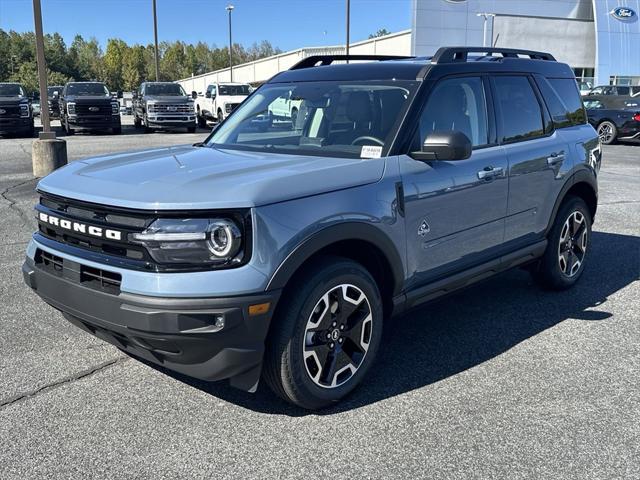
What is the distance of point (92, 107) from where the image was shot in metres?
23.2

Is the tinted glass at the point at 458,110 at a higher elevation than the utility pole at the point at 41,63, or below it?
below

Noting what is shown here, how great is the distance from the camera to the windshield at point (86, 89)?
23844 millimetres

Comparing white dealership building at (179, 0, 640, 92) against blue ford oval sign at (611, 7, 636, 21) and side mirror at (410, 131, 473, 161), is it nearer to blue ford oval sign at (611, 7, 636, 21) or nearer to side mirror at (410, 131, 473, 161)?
blue ford oval sign at (611, 7, 636, 21)

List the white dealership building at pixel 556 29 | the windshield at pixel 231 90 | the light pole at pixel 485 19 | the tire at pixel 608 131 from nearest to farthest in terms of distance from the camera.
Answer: the tire at pixel 608 131 < the windshield at pixel 231 90 < the light pole at pixel 485 19 < the white dealership building at pixel 556 29

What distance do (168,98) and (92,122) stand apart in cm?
305

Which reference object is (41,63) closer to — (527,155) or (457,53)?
(457,53)

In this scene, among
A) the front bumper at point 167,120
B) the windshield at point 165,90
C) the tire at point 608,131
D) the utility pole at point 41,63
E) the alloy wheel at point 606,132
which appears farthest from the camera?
the windshield at point 165,90

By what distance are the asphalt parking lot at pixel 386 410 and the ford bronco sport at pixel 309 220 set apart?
1.06 ft

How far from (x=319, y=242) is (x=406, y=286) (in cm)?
85

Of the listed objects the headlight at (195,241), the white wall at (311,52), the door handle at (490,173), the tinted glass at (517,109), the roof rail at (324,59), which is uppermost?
the white wall at (311,52)

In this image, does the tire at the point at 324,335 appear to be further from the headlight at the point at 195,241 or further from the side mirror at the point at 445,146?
the side mirror at the point at 445,146

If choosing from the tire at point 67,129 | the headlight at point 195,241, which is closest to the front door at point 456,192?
the headlight at point 195,241

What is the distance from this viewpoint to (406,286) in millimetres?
3760

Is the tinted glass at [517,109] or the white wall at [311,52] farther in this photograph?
the white wall at [311,52]
